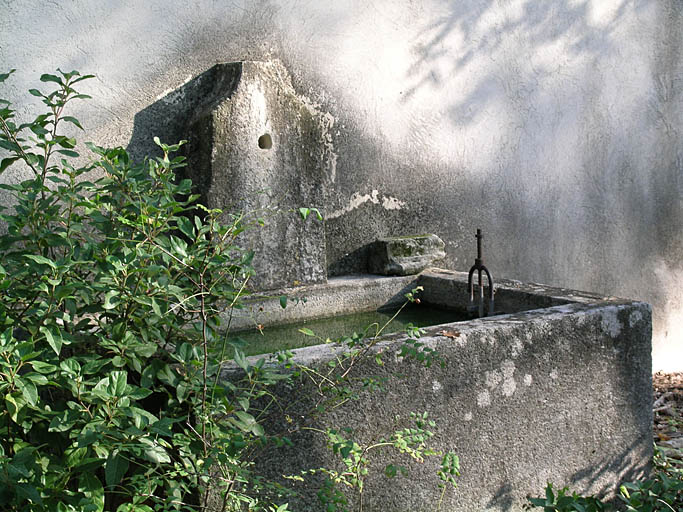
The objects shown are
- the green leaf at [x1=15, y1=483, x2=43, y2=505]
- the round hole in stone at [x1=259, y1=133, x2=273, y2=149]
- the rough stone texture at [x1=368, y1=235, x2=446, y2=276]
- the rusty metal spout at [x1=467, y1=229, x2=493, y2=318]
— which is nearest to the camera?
the green leaf at [x1=15, y1=483, x2=43, y2=505]

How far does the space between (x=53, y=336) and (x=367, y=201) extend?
2.20m

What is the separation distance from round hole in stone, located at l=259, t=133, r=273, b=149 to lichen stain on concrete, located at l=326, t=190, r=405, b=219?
579 millimetres

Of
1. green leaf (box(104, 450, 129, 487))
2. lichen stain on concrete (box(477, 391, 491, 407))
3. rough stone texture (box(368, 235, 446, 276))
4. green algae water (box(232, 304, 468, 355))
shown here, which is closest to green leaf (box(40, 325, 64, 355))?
green leaf (box(104, 450, 129, 487))

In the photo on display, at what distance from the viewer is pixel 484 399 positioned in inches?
76.5

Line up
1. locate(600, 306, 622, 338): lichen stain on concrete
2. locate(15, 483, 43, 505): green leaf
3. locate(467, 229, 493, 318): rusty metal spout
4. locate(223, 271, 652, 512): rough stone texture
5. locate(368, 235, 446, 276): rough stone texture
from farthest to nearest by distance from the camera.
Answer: locate(368, 235, 446, 276): rough stone texture < locate(467, 229, 493, 318): rusty metal spout < locate(600, 306, 622, 338): lichen stain on concrete < locate(223, 271, 652, 512): rough stone texture < locate(15, 483, 43, 505): green leaf

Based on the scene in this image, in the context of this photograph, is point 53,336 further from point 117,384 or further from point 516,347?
point 516,347

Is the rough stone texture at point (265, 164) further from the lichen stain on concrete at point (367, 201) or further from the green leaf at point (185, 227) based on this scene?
the green leaf at point (185, 227)

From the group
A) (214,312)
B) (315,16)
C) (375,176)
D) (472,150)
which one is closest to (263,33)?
(315,16)

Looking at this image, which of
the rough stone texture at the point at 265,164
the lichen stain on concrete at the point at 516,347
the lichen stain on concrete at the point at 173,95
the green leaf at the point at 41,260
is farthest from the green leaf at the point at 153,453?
the lichen stain on concrete at the point at 173,95

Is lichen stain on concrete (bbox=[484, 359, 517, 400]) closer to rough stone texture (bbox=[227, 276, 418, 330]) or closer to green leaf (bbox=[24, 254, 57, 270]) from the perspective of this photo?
rough stone texture (bbox=[227, 276, 418, 330])

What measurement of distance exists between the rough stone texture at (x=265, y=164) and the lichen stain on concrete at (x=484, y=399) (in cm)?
107

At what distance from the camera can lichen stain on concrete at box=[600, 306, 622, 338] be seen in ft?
7.16

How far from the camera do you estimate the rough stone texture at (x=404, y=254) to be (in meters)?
3.09

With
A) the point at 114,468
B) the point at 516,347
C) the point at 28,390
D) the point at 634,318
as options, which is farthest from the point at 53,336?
the point at 634,318
